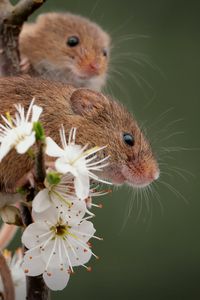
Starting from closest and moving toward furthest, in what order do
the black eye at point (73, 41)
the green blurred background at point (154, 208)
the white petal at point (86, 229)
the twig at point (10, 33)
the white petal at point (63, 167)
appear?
the white petal at point (63, 167) → the white petal at point (86, 229) → the twig at point (10, 33) → the black eye at point (73, 41) → the green blurred background at point (154, 208)

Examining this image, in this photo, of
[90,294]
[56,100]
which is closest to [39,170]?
[56,100]

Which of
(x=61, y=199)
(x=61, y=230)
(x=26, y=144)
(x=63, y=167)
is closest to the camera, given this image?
(x=26, y=144)

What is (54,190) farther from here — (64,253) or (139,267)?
(139,267)

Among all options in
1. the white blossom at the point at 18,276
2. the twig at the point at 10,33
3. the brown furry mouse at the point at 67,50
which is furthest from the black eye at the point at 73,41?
the white blossom at the point at 18,276

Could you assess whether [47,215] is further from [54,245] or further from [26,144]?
[26,144]

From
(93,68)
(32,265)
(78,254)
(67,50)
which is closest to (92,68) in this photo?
(93,68)

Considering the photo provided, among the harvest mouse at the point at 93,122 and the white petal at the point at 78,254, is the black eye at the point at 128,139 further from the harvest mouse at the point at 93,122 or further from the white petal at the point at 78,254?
the white petal at the point at 78,254
